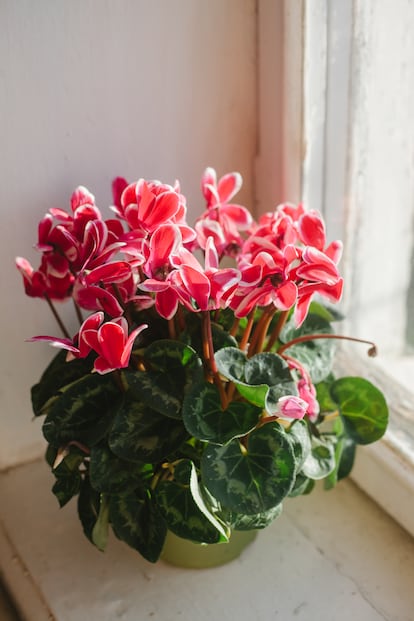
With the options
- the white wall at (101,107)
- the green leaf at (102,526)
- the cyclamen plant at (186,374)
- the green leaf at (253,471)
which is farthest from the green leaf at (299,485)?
the white wall at (101,107)

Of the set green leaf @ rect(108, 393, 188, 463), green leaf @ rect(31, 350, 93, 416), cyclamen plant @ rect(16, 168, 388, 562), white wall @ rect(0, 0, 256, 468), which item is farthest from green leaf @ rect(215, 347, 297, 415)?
white wall @ rect(0, 0, 256, 468)

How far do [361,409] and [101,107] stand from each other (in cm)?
54

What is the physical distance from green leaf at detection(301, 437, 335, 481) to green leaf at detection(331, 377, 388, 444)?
0.16 ft

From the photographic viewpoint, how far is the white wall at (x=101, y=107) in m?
0.94

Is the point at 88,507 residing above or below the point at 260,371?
below

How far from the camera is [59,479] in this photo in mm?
897

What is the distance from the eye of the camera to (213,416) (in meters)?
0.81

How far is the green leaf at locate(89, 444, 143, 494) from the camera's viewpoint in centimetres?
84

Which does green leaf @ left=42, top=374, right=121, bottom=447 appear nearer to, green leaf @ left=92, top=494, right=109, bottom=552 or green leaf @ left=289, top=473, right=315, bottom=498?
green leaf @ left=92, top=494, right=109, bottom=552

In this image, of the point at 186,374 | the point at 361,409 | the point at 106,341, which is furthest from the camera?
the point at 361,409

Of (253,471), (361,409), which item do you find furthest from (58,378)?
(361,409)

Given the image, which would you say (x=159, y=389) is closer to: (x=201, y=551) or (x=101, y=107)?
(x=201, y=551)

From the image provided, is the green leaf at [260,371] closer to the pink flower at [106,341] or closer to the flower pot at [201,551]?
the pink flower at [106,341]

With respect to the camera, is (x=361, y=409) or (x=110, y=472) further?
(x=361, y=409)
